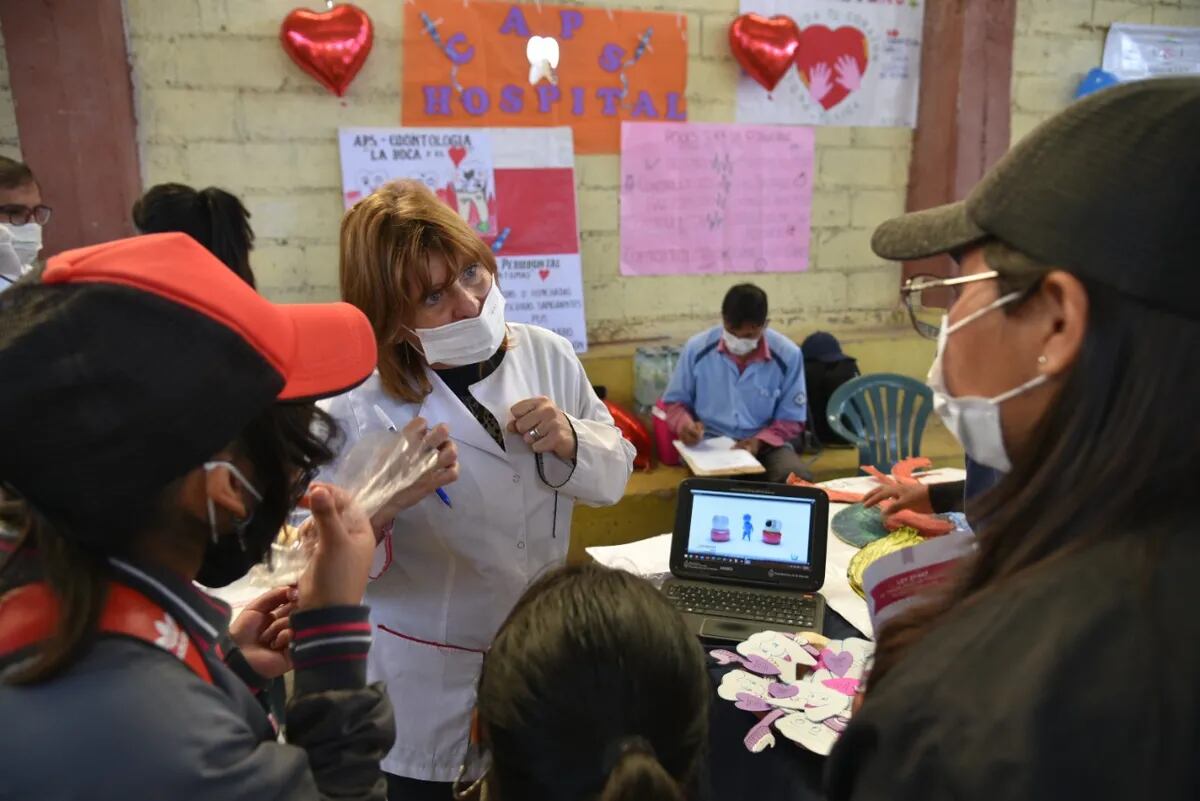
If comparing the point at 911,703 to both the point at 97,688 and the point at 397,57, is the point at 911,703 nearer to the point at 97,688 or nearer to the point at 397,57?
the point at 97,688

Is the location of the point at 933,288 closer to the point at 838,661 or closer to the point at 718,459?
the point at 838,661

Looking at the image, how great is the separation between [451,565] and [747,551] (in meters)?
0.58

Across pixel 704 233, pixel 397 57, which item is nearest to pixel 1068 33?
pixel 704 233

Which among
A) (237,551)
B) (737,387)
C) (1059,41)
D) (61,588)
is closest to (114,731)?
(61,588)

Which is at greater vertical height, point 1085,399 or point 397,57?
point 397,57

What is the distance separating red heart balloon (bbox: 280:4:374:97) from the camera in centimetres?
305

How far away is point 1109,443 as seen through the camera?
596 mm

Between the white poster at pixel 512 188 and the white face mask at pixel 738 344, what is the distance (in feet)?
2.36

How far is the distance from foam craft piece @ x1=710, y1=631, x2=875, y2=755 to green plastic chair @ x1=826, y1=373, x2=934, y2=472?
1706mm

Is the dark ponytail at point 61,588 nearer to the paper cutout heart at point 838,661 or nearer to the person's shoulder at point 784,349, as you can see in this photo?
the paper cutout heart at point 838,661

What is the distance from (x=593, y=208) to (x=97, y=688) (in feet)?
10.7

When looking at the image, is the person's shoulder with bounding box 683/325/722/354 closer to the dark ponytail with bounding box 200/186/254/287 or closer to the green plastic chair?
the green plastic chair

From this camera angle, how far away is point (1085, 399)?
1.98 feet

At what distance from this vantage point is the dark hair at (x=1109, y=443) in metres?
0.57
